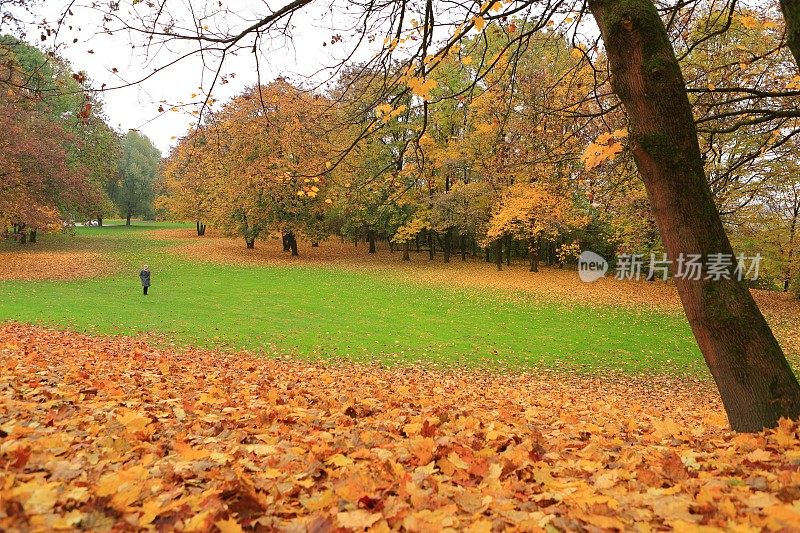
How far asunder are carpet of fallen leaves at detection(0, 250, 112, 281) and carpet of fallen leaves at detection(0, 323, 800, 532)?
62.6 feet

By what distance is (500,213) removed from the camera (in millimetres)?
22438

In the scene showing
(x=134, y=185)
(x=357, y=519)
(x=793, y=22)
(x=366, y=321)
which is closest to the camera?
(x=357, y=519)

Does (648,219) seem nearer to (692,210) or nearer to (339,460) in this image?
(692,210)

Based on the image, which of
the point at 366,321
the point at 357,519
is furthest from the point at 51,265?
the point at 357,519

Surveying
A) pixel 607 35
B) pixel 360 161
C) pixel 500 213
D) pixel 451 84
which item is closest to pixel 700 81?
pixel 607 35

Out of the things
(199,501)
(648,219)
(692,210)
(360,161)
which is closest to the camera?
(199,501)

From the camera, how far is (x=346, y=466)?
8.37ft

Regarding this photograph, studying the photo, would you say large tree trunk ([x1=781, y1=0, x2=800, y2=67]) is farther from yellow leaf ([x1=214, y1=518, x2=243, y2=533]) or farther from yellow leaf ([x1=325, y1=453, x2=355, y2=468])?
yellow leaf ([x1=214, y1=518, x2=243, y2=533])

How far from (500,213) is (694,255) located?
64.8ft

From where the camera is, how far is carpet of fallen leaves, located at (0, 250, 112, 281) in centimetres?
2047

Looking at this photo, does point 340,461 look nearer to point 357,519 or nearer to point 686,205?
point 357,519

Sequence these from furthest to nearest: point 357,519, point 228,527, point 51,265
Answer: point 51,265, point 357,519, point 228,527

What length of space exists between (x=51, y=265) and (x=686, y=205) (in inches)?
1078

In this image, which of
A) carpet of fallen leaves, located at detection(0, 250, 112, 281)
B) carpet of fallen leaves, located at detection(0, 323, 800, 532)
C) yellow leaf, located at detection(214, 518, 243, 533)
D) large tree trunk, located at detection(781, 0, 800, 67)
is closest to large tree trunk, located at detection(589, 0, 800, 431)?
carpet of fallen leaves, located at detection(0, 323, 800, 532)
